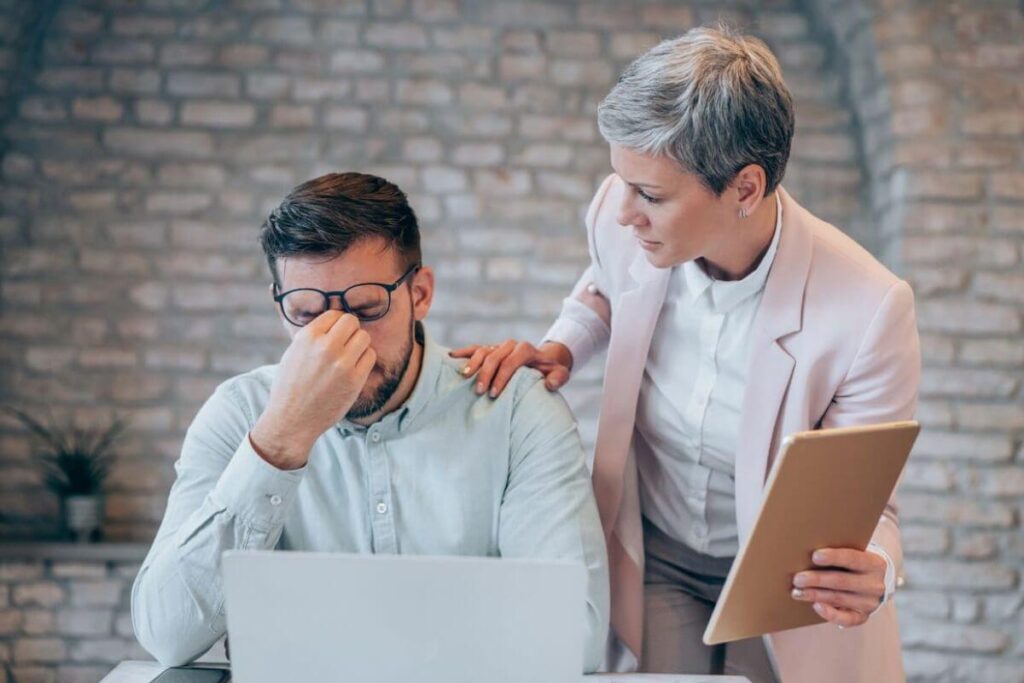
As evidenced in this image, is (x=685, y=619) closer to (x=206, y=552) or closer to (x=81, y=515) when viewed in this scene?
(x=206, y=552)

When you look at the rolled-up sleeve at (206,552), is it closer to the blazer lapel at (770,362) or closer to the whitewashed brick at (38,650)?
the blazer lapel at (770,362)

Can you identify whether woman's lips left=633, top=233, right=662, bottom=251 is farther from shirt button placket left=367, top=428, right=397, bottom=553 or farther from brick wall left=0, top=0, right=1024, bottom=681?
brick wall left=0, top=0, right=1024, bottom=681

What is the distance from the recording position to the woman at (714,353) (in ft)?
5.18

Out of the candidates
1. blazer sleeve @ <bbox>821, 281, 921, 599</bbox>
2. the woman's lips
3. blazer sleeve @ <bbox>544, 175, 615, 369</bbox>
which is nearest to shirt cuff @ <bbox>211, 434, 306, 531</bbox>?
the woman's lips

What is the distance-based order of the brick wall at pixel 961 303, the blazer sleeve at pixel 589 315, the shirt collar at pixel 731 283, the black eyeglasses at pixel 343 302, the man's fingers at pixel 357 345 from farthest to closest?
the brick wall at pixel 961 303, the blazer sleeve at pixel 589 315, the shirt collar at pixel 731 283, the black eyeglasses at pixel 343 302, the man's fingers at pixel 357 345

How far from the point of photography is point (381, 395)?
5.58 ft

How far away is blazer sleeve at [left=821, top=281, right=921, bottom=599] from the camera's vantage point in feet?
5.42

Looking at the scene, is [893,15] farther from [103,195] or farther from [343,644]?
[343,644]

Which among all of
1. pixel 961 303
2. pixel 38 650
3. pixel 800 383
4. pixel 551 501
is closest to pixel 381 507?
pixel 551 501

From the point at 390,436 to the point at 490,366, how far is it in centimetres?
19

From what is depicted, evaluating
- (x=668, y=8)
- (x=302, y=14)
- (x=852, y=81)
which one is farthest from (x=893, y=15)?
(x=302, y=14)

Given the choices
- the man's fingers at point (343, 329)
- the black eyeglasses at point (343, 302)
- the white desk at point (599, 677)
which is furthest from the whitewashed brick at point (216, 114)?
the white desk at point (599, 677)

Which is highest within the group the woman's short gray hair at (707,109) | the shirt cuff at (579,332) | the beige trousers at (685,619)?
the woman's short gray hair at (707,109)

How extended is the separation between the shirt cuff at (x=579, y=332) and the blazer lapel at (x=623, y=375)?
15 cm
